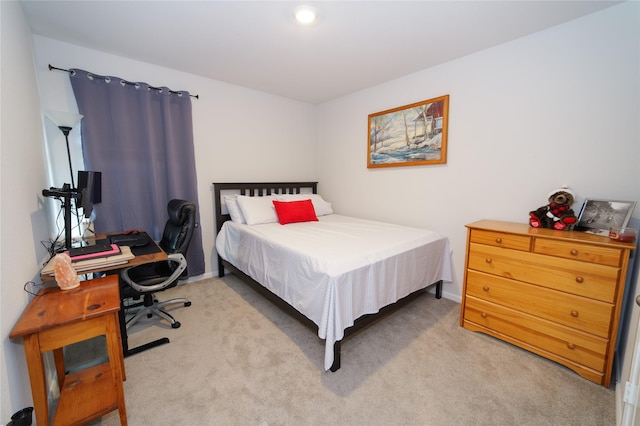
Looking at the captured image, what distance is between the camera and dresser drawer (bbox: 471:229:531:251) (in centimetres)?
183

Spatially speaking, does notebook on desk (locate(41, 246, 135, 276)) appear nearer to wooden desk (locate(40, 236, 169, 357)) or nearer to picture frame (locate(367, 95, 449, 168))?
wooden desk (locate(40, 236, 169, 357))

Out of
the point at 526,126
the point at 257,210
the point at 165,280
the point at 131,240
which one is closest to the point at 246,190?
the point at 257,210

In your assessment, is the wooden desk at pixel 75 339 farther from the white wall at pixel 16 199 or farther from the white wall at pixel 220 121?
the white wall at pixel 220 121

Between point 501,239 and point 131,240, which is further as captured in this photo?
point 131,240

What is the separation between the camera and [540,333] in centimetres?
179

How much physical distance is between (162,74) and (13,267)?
237cm

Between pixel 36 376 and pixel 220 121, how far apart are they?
9.13ft

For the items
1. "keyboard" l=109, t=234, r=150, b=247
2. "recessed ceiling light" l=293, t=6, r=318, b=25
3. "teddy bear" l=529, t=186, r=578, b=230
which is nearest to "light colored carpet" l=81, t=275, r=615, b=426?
"keyboard" l=109, t=234, r=150, b=247

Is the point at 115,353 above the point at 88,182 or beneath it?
beneath

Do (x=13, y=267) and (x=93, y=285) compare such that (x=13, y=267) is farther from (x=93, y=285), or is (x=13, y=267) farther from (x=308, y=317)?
(x=308, y=317)

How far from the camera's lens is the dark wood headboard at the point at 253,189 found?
10.3 feet

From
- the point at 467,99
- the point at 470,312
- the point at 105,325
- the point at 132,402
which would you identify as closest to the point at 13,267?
the point at 105,325

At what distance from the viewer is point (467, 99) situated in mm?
2455

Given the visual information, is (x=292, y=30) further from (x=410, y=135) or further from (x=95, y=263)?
(x=95, y=263)
